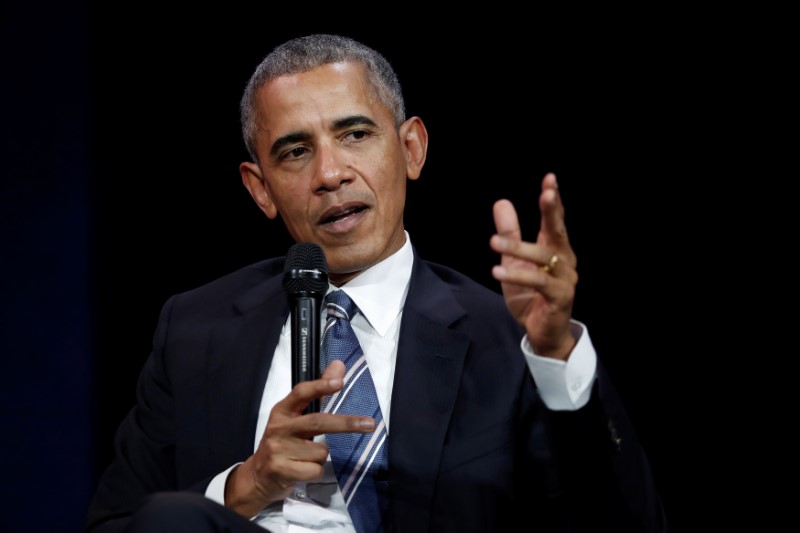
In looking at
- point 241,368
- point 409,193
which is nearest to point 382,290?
point 241,368

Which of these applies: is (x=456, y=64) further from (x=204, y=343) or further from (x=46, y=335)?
(x=46, y=335)

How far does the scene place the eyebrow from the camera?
6.27 feet

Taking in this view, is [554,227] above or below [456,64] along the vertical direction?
below

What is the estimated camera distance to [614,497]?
1516 millimetres

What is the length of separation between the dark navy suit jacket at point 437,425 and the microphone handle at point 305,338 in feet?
1.04

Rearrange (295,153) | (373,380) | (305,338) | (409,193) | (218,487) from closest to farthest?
(305,338), (218,487), (373,380), (295,153), (409,193)

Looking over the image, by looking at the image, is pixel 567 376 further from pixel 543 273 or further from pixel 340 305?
pixel 340 305

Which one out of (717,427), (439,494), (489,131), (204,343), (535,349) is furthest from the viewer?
(489,131)

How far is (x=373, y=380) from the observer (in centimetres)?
184

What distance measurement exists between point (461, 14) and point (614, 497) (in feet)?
4.39

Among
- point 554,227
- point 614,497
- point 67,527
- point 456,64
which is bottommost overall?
point 67,527

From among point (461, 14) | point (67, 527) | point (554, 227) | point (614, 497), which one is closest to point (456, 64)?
point (461, 14)

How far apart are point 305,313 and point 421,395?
15.3 inches

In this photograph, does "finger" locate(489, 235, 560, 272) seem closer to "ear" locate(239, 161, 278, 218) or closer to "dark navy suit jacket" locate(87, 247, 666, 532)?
"dark navy suit jacket" locate(87, 247, 666, 532)
